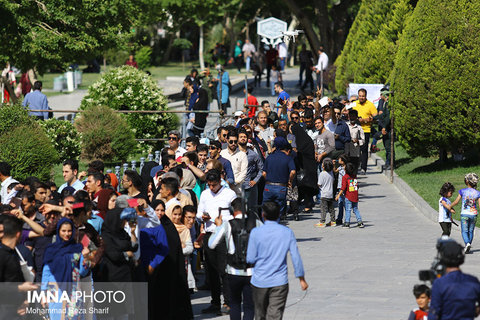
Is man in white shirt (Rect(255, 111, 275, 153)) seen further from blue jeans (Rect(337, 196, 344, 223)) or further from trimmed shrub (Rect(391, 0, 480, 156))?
trimmed shrub (Rect(391, 0, 480, 156))

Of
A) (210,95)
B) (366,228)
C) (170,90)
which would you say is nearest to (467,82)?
(366,228)

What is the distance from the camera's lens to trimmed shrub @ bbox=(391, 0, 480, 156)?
2036cm

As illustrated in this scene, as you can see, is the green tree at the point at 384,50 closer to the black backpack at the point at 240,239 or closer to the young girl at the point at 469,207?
the young girl at the point at 469,207

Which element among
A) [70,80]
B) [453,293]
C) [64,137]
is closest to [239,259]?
[453,293]

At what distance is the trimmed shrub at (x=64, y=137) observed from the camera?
22.0m

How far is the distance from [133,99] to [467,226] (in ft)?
42.3

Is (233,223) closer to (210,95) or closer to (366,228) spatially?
(366,228)

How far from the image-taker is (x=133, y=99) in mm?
25188

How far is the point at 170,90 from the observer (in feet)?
142

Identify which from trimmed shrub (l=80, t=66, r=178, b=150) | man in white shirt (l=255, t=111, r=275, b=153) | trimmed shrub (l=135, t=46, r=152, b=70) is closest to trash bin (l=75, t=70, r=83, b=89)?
trimmed shrub (l=135, t=46, r=152, b=70)

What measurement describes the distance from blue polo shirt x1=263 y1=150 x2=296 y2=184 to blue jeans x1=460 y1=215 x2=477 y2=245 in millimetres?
2808

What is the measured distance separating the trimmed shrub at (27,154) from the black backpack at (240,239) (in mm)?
8745

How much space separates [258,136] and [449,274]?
9.89 meters

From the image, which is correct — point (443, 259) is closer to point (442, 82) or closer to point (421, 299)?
point (421, 299)
